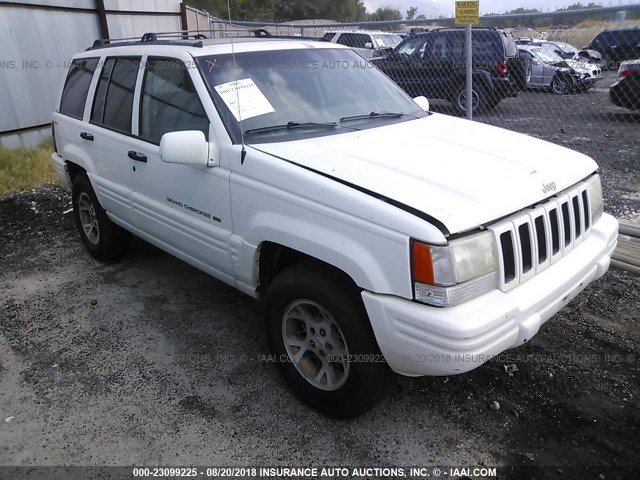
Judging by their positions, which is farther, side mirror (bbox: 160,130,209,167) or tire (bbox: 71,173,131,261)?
tire (bbox: 71,173,131,261)

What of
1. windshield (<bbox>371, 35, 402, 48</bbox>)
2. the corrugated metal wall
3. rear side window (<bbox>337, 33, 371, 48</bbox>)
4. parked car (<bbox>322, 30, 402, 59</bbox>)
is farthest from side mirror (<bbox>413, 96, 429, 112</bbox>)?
windshield (<bbox>371, 35, 402, 48</bbox>)

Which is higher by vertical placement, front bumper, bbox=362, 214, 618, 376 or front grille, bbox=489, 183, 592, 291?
front grille, bbox=489, 183, 592, 291

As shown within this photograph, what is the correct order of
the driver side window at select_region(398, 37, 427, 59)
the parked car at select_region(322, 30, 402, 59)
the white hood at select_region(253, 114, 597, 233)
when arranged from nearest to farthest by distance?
the white hood at select_region(253, 114, 597, 233)
the driver side window at select_region(398, 37, 427, 59)
the parked car at select_region(322, 30, 402, 59)

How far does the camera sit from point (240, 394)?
3139 millimetres

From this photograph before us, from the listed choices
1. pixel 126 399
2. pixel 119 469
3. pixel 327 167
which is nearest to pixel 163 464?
pixel 119 469

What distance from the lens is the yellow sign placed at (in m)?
5.16

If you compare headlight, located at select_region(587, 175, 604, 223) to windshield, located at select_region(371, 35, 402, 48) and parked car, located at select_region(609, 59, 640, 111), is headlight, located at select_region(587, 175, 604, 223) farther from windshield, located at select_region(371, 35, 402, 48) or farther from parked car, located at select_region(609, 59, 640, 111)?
windshield, located at select_region(371, 35, 402, 48)

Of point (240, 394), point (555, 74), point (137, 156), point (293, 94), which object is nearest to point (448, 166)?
point (293, 94)

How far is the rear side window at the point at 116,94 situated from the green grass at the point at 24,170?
12.1ft

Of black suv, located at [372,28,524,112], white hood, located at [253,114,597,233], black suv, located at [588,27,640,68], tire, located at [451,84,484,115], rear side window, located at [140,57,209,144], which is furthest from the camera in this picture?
black suv, located at [588,27,640,68]

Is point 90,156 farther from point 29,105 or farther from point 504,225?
point 29,105

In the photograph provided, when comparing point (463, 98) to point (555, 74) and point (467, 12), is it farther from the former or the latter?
point (467, 12)

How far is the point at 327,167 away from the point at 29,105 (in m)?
8.02

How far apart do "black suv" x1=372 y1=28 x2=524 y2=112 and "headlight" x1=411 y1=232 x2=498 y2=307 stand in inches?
369
